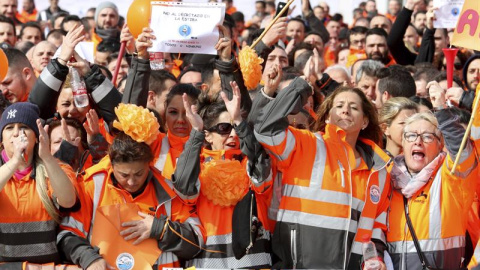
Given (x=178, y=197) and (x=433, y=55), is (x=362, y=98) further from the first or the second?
(x=433, y=55)

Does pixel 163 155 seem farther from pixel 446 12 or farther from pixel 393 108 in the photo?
pixel 446 12

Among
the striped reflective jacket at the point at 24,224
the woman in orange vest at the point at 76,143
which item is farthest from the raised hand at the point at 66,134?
the striped reflective jacket at the point at 24,224

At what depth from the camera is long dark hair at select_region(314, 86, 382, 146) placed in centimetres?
639

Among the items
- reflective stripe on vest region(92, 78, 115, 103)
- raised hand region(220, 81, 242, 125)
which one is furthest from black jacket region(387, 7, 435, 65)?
raised hand region(220, 81, 242, 125)

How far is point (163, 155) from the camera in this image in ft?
20.3

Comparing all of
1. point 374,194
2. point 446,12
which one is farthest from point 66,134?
point 446,12

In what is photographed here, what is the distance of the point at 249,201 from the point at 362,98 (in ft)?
3.78

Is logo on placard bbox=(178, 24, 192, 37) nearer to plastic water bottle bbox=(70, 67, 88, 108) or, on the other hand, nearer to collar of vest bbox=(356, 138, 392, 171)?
plastic water bottle bbox=(70, 67, 88, 108)

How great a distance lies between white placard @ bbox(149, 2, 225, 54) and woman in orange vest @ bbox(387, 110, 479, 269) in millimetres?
1790

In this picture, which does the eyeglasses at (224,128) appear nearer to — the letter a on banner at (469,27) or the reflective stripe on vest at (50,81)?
the reflective stripe on vest at (50,81)

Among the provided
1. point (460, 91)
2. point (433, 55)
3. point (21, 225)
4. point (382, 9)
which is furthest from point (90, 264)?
point (382, 9)

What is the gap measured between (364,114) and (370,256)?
106cm

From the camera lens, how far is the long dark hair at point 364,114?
21.0 ft

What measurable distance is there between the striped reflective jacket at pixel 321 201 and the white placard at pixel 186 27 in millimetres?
1271
